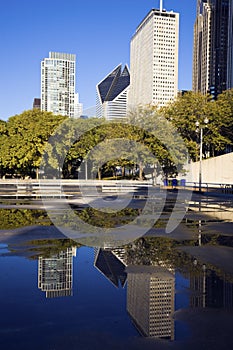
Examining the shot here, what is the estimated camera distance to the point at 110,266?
8961mm

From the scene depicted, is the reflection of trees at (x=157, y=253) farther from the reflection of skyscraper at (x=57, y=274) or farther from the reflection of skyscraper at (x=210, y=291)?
the reflection of skyscraper at (x=57, y=274)

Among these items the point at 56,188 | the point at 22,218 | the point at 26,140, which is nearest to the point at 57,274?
the point at 22,218

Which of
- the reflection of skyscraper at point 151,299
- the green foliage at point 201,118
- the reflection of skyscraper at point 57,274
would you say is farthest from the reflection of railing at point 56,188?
the reflection of skyscraper at point 151,299

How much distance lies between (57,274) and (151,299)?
7.49 feet

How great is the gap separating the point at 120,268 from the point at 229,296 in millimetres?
2607

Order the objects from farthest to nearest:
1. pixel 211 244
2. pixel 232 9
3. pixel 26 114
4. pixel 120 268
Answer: pixel 232 9 → pixel 26 114 → pixel 211 244 → pixel 120 268

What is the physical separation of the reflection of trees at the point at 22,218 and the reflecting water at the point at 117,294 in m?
2.85

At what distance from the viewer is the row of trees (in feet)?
178

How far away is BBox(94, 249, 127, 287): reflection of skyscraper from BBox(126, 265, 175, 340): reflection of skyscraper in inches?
6.2

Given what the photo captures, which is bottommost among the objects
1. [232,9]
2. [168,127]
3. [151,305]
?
[151,305]

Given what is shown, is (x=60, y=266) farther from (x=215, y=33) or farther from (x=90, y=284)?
(x=215, y=33)

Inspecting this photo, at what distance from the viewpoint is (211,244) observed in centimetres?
1154

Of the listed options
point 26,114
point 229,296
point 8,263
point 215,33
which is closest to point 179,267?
point 229,296

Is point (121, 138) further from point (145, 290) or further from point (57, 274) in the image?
point (145, 290)
